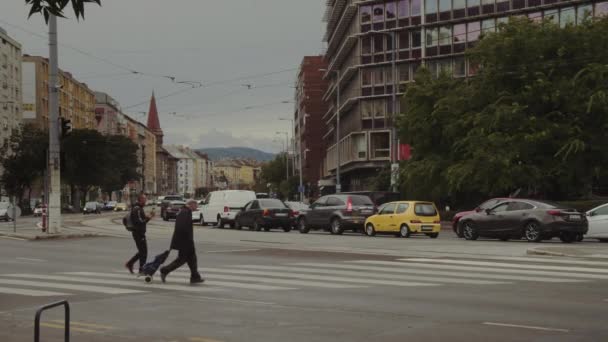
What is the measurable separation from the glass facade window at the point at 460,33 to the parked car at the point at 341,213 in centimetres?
3596

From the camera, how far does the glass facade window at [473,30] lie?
69.2m

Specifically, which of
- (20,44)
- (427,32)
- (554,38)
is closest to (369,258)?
(554,38)

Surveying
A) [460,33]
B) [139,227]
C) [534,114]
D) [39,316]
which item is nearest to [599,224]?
[534,114]

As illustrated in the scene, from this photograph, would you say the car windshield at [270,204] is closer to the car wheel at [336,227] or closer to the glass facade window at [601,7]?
the car wheel at [336,227]

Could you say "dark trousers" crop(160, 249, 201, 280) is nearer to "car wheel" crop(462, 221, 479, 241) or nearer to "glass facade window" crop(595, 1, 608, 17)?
"car wheel" crop(462, 221, 479, 241)

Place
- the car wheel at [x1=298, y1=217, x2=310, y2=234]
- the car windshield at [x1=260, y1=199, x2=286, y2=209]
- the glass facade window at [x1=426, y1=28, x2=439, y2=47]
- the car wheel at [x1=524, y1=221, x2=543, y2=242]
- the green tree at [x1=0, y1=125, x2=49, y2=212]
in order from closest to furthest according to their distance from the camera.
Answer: the car wheel at [x1=524, y1=221, x2=543, y2=242]
the car wheel at [x1=298, y1=217, x2=310, y2=234]
the car windshield at [x1=260, y1=199, x2=286, y2=209]
the glass facade window at [x1=426, y1=28, x2=439, y2=47]
the green tree at [x1=0, y1=125, x2=49, y2=212]

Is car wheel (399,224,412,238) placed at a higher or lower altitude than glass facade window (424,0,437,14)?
lower

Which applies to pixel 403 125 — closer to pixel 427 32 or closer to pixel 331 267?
pixel 427 32

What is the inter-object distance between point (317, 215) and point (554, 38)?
15.2 meters

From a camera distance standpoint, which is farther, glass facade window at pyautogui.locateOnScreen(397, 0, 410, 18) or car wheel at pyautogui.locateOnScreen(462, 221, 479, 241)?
glass facade window at pyautogui.locateOnScreen(397, 0, 410, 18)

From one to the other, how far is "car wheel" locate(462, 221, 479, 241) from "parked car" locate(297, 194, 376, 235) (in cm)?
567

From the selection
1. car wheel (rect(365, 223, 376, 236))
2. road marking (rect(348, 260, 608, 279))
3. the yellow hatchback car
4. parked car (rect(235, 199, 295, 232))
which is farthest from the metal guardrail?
parked car (rect(235, 199, 295, 232))

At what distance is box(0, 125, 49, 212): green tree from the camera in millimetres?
95188

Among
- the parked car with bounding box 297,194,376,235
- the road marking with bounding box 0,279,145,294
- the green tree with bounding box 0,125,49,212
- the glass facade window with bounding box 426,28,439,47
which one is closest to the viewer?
the road marking with bounding box 0,279,145,294
